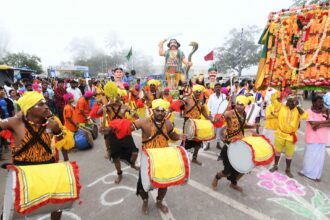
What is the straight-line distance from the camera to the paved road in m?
3.41

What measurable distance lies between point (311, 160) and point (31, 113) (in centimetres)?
508

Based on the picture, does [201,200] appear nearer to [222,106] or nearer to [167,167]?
[167,167]

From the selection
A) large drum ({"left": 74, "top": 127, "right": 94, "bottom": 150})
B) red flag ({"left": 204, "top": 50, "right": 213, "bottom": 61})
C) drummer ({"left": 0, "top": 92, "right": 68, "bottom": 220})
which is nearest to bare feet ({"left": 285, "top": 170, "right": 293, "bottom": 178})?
drummer ({"left": 0, "top": 92, "right": 68, "bottom": 220})

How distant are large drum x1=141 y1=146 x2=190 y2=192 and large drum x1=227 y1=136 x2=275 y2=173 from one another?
3.70ft

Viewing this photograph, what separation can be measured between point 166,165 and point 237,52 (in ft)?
182

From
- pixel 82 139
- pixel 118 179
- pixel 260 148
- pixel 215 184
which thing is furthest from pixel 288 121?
pixel 82 139

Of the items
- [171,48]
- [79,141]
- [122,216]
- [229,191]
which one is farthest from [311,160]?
[171,48]

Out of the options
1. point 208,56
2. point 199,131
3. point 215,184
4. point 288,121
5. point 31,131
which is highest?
point 208,56

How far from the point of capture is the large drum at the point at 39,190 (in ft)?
6.96

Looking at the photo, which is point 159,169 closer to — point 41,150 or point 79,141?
point 41,150

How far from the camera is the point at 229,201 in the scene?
3752 millimetres

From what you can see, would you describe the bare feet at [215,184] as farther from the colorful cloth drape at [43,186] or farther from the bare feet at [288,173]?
the colorful cloth drape at [43,186]

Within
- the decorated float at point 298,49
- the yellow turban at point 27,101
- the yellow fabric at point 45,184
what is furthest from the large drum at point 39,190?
the decorated float at point 298,49

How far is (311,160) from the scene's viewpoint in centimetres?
465
